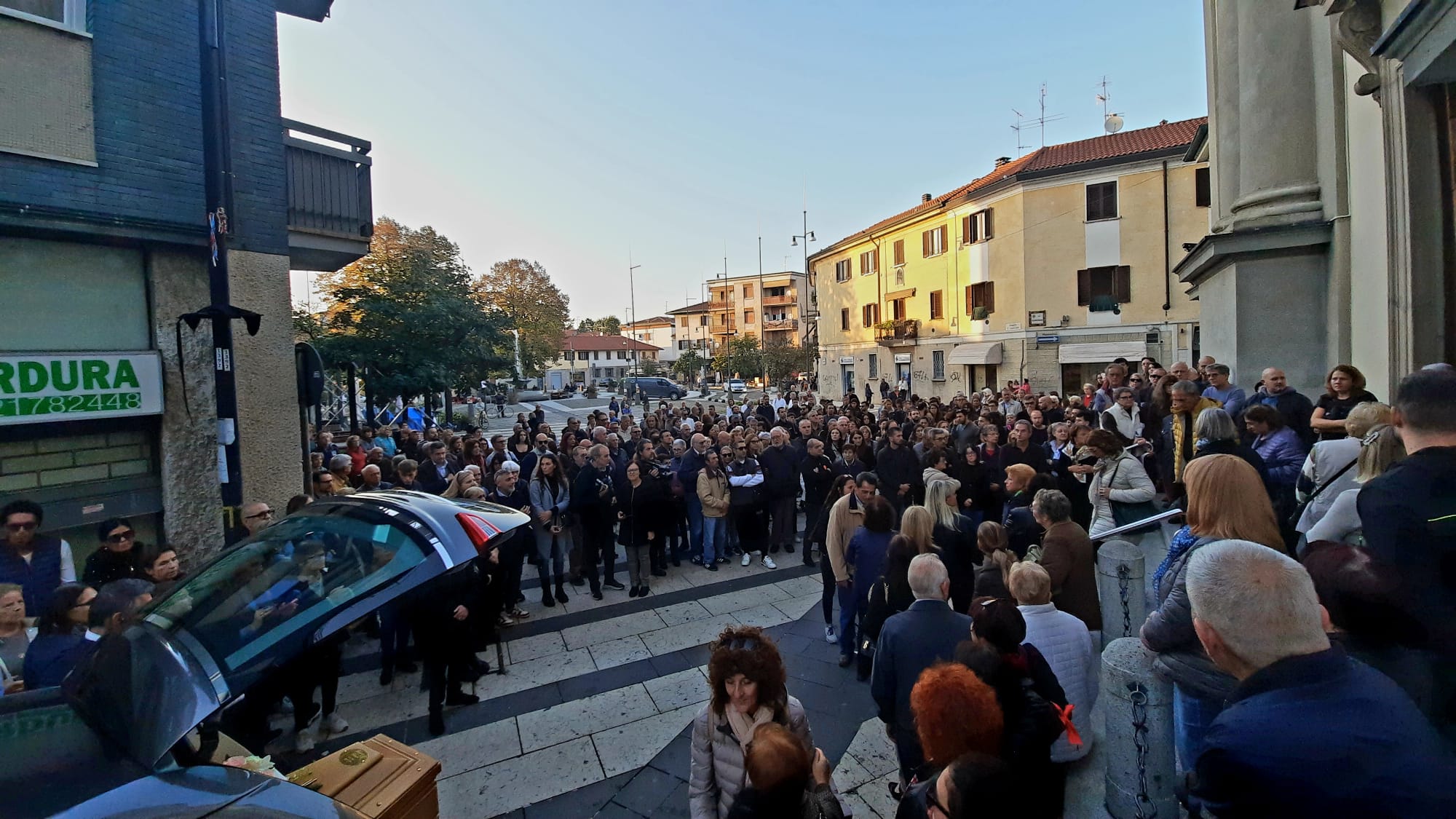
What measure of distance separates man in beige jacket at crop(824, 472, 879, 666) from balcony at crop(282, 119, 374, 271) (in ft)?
24.3

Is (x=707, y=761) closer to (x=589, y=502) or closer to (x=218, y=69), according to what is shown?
(x=589, y=502)

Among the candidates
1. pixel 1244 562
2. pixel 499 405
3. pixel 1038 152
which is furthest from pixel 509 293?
pixel 1244 562

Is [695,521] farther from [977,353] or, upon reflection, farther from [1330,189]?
[977,353]

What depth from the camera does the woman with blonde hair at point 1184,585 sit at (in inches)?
110

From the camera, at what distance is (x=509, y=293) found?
2056 inches

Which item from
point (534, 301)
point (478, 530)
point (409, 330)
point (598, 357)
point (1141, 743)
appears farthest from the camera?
point (598, 357)

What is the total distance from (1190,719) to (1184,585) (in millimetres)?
830

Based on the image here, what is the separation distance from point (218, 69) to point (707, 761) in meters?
7.72

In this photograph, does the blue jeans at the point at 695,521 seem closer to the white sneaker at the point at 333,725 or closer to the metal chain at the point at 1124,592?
the white sneaker at the point at 333,725

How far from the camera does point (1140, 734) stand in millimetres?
3207

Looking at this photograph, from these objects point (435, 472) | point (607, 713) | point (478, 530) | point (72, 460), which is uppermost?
point (72, 460)

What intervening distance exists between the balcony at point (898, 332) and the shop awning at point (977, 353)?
3310mm

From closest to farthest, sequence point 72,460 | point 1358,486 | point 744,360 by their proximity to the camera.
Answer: point 1358,486
point 72,460
point 744,360

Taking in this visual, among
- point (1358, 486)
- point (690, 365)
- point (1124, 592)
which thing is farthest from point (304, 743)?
point (690, 365)
